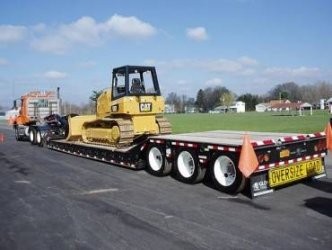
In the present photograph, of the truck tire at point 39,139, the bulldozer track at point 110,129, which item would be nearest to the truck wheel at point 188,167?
the bulldozer track at point 110,129

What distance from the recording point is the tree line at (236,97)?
17125cm

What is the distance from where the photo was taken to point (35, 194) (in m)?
10.0

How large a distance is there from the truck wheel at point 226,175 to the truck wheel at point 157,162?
2003 mm

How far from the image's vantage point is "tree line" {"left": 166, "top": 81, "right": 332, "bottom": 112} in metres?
171

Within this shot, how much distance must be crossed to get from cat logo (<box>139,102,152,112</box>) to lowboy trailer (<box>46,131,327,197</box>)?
7.44 ft

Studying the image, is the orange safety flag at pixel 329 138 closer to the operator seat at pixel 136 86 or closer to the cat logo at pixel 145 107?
the cat logo at pixel 145 107

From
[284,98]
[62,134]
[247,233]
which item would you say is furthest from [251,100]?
[247,233]

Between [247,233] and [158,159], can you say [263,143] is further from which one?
[158,159]

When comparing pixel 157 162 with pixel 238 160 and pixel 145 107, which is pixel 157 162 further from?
pixel 238 160

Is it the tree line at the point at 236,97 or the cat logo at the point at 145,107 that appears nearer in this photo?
the cat logo at the point at 145,107

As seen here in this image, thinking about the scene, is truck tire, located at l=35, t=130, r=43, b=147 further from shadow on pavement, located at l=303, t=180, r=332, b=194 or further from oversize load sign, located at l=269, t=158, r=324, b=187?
oversize load sign, located at l=269, t=158, r=324, b=187

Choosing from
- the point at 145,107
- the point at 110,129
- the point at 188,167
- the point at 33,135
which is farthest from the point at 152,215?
the point at 33,135

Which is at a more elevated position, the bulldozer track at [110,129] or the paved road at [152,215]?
the bulldozer track at [110,129]

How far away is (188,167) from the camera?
36.4 ft
